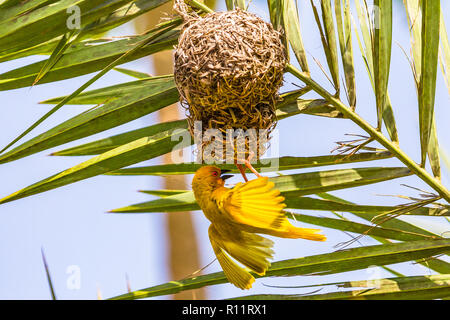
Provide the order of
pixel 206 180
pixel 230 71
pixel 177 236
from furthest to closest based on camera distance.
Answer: pixel 177 236 → pixel 206 180 → pixel 230 71

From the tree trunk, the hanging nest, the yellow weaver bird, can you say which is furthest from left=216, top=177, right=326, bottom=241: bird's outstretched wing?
the tree trunk

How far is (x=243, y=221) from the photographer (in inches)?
54.4

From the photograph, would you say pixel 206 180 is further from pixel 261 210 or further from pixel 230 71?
pixel 230 71

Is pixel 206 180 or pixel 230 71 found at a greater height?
pixel 230 71

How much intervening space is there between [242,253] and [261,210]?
0.19 m

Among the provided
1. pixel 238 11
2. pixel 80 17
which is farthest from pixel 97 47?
pixel 238 11

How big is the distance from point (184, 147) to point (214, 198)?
1.05 feet

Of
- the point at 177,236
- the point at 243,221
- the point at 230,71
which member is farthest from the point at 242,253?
the point at 177,236

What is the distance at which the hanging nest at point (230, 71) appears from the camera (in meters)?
1.34

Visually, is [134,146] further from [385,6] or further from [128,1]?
[385,6]

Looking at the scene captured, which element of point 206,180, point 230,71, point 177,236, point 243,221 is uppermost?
point 230,71

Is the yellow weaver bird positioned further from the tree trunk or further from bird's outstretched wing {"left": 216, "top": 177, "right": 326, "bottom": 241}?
the tree trunk

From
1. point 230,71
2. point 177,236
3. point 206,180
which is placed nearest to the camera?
point 230,71

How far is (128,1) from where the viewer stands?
1450 millimetres
